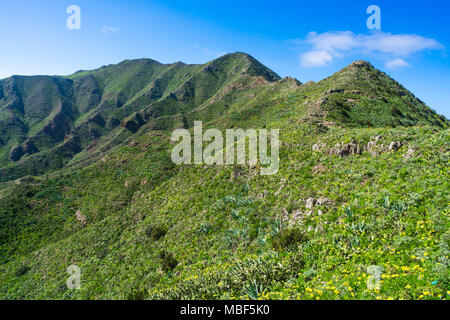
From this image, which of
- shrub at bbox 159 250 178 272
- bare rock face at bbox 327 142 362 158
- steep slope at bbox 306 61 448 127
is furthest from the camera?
steep slope at bbox 306 61 448 127

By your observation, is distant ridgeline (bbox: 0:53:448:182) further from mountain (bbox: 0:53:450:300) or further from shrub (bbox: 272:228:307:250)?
shrub (bbox: 272:228:307:250)

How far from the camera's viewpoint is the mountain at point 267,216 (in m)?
8.25

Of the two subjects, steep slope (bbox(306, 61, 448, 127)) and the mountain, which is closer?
the mountain

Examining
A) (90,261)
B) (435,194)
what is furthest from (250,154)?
(90,261)

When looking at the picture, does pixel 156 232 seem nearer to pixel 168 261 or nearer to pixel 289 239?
pixel 168 261

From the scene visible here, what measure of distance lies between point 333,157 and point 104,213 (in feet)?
120

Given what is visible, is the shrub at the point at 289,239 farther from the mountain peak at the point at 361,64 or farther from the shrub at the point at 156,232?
the mountain peak at the point at 361,64

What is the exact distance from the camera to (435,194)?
938 cm

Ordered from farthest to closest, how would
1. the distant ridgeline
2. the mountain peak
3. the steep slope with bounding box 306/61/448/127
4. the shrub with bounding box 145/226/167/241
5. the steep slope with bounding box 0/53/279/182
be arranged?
1. the steep slope with bounding box 0/53/279/182
2. the mountain peak
3. the distant ridgeline
4. the steep slope with bounding box 306/61/448/127
5. the shrub with bounding box 145/226/167/241

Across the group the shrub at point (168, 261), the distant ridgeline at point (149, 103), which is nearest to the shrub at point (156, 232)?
the shrub at point (168, 261)

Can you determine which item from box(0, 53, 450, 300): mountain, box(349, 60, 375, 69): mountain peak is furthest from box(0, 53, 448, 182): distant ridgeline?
box(0, 53, 450, 300): mountain

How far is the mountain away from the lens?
8250mm

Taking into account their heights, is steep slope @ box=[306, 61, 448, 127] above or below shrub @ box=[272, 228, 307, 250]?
above

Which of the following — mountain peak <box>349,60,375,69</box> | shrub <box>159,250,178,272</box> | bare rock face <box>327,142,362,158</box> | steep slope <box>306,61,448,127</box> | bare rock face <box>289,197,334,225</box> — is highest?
mountain peak <box>349,60,375,69</box>
